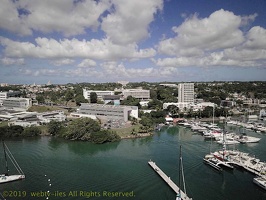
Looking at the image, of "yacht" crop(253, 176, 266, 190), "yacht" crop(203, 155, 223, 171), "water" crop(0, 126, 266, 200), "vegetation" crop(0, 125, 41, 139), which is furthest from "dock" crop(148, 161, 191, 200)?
"vegetation" crop(0, 125, 41, 139)

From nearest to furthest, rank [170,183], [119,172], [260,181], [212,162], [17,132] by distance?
[170,183], [260,181], [119,172], [212,162], [17,132]

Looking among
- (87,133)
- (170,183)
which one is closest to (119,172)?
(170,183)

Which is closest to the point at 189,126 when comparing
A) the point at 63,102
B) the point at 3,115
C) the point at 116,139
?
the point at 116,139

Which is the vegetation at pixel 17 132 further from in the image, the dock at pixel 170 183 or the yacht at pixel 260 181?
the yacht at pixel 260 181

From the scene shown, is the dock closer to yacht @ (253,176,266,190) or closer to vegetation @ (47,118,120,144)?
yacht @ (253,176,266,190)

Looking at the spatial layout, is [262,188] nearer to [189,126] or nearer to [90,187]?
[90,187]

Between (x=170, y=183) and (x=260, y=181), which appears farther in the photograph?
(x=260, y=181)

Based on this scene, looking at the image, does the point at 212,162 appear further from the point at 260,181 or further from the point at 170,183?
the point at 170,183

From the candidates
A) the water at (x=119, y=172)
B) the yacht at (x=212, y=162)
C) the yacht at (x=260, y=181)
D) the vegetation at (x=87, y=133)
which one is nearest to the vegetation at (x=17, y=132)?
the water at (x=119, y=172)
